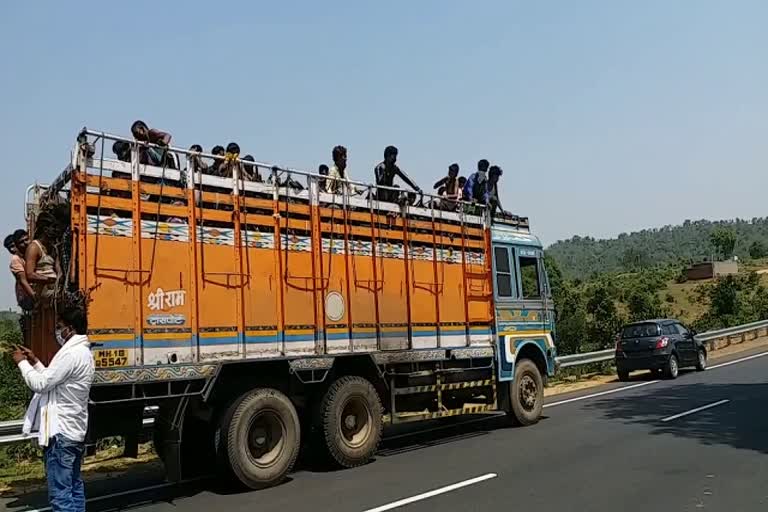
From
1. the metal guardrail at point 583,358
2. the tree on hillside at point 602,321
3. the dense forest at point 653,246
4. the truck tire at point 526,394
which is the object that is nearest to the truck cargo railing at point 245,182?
the truck tire at point 526,394

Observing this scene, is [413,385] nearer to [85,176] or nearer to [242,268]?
[242,268]

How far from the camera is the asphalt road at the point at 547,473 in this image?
7.14 meters

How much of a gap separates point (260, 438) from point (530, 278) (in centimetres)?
670

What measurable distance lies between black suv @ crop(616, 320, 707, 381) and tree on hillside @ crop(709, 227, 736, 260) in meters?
87.6

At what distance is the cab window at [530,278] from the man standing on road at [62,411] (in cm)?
894

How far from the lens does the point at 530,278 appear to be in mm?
13422

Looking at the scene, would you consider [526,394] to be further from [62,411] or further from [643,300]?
[643,300]

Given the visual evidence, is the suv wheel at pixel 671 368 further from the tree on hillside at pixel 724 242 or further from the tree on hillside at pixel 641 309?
the tree on hillside at pixel 724 242

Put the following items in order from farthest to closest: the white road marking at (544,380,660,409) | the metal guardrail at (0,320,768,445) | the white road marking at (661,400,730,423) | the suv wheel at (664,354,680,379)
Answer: the suv wheel at (664,354,680,379) < the white road marking at (544,380,660,409) < the white road marking at (661,400,730,423) < the metal guardrail at (0,320,768,445)

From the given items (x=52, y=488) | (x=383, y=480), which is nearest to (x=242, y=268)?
(x=383, y=480)

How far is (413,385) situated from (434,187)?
397 centimetres

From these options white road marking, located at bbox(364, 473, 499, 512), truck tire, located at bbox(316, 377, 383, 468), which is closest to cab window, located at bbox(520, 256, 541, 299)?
truck tire, located at bbox(316, 377, 383, 468)

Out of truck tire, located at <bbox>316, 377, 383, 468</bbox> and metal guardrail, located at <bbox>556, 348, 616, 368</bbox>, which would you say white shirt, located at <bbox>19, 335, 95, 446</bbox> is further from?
metal guardrail, located at <bbox>556, 348, 616, 368</bbox>

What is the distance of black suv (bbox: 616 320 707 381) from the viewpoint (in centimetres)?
2005
